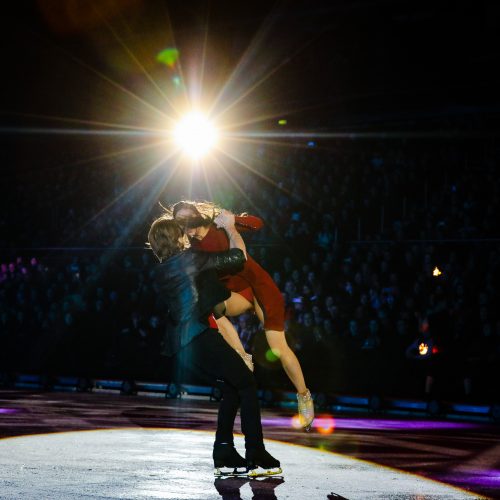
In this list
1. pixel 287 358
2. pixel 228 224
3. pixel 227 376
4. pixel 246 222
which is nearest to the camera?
pixel 227 376

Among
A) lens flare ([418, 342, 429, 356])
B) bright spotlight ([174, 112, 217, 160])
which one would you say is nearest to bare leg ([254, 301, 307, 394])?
lens flare ([418, 342, 429, 356])

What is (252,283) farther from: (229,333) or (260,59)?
(260,59)

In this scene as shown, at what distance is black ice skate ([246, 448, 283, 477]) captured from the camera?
18.9 feet

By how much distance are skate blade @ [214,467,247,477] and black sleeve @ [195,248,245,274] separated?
1.38 m

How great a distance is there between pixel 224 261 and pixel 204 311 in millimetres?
348

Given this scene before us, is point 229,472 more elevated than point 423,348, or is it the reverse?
point 423,348

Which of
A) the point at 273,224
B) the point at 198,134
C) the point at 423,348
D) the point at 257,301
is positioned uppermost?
the point at 198,134

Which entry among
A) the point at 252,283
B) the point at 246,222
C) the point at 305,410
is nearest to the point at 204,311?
the point at 246,222

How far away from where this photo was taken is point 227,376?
18.5ft

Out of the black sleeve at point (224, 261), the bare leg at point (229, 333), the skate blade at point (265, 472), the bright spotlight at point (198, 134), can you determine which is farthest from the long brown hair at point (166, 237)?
the bright spotlight at point (198, 134)

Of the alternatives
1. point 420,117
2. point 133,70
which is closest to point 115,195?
point 133,70

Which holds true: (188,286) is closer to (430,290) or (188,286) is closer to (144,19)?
(430,290)

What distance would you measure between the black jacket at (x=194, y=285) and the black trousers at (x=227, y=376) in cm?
13

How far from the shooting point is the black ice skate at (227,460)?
5.81m
